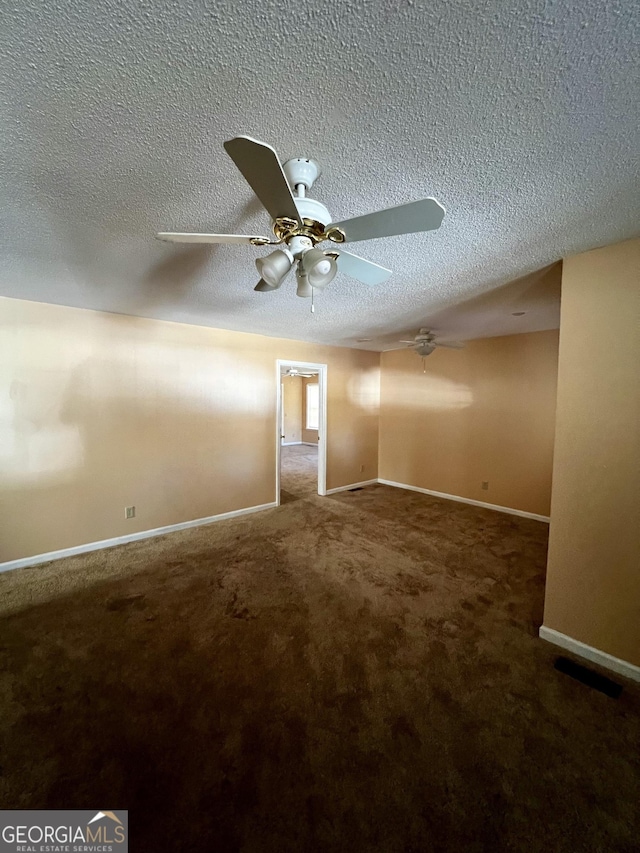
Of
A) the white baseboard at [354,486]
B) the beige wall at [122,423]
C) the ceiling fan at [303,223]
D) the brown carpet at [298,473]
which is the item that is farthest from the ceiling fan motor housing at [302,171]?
the white baseboard at [354,486]

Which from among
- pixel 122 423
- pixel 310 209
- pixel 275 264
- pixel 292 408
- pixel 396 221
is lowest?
pixel 122 423

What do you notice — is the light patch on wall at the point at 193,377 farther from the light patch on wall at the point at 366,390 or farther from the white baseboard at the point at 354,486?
the white baseboard at the point at 354,486

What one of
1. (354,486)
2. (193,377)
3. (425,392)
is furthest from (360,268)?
(354,486)

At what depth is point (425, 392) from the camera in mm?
4988

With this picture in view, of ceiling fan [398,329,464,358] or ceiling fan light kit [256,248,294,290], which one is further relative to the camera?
ceiling fan [398,329,464,358]

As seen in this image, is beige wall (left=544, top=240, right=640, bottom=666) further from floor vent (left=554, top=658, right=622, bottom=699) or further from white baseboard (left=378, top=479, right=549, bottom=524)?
white baseboard (left=378, top=479, right=549, bottom=524)

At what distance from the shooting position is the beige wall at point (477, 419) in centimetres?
387

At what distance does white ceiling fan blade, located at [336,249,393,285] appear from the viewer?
144 centimetres

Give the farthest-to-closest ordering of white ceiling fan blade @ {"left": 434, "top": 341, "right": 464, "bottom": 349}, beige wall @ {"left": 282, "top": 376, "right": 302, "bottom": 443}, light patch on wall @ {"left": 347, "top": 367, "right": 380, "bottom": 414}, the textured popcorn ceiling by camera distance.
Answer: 1. beige wall @ {"left": 282, "top": 376, "right": 302, "bottom": 443}
2. light patch on wall @ {"left": 347, "top": 367, "right": 380, "bottom": 414}
3. white ceiling fan blade @ {"left": 434, "top": 341, "right": 464, "bottom": 349}
4. the textured popcorn ceiling

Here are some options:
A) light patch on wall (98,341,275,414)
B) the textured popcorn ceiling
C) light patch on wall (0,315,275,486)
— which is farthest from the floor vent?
A: light patch on wall (0,315,275,486)

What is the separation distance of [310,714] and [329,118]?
94.9 inches

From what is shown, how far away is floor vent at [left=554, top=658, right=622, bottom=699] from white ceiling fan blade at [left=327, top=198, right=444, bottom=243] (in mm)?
2390

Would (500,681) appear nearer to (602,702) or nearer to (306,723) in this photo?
(602,702)

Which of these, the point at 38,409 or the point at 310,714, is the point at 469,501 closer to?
the point at 310,714
